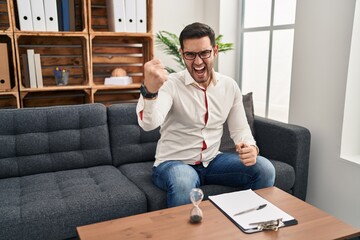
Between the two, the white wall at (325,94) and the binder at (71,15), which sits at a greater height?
the binder at (71,15)

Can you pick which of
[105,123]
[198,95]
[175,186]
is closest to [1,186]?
[105,123]

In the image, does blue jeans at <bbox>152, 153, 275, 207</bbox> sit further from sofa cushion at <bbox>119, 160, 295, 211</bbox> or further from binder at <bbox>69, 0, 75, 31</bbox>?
binder at <bbox>69, 0, 75, 31</bbox>

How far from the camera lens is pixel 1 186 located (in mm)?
1798

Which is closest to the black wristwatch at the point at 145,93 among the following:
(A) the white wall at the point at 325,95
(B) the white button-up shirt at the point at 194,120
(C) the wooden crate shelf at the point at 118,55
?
(B) the white button-up shirt at the point at 194,120

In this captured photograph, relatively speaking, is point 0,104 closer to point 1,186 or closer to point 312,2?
point 1,186

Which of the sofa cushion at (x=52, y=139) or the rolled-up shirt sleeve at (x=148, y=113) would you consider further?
the sofa cushion at (x=52, y=139)

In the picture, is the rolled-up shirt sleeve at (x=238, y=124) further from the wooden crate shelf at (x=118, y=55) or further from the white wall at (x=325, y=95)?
the wooden crate shelf at (x=118, y=55)

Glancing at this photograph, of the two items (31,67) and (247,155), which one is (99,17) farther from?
(247,155)

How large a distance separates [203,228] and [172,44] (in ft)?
6.35

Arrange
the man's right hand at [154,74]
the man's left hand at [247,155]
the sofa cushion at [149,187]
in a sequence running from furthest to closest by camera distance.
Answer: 1. the sofa cushion at [149,187]
2. the man's left hand at [247,155]
3. the man's right hand at [154,74]

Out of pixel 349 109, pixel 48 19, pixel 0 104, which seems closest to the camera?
pixel 349 109

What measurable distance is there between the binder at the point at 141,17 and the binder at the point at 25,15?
0.80 m

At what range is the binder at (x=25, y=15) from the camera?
2387mm

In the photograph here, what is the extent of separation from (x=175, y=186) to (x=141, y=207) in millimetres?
260
